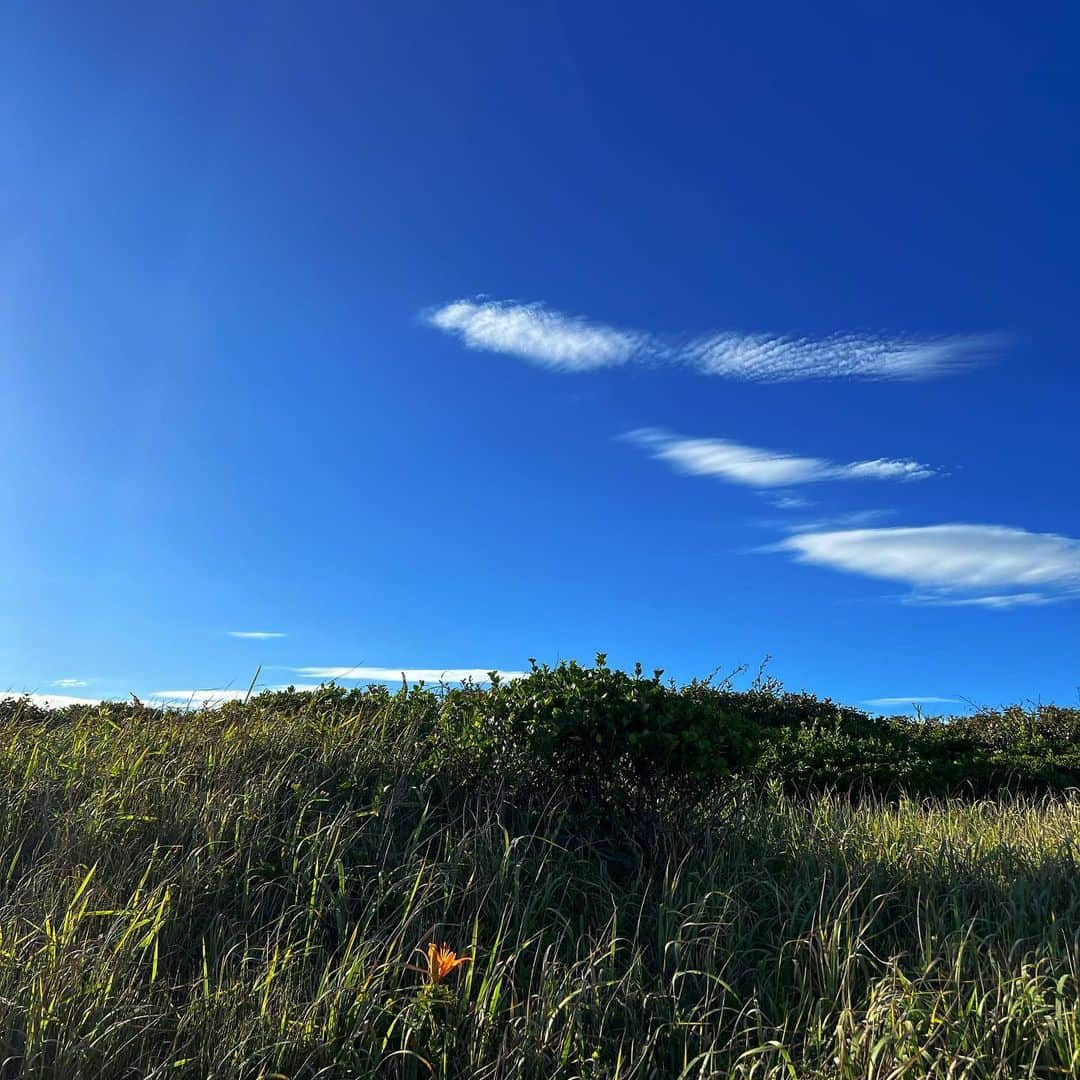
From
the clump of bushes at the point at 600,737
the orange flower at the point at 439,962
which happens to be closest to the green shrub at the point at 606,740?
the clump of bushes at the point at 600,737

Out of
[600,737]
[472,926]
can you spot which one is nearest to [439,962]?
[472,926]

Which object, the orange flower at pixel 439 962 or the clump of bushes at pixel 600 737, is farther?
the clump of bushes at pixel 600 737

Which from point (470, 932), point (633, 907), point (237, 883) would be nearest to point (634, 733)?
point (633, 907)

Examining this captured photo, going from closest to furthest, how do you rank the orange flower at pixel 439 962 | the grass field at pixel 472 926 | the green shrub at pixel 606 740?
1. the grass field at pixel 472 926
2. the orange flower at pixel 439 962
3. the green shrub at pixel 606 740

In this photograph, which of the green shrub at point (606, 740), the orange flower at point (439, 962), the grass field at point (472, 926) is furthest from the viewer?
the green shrub at point (606, 740)

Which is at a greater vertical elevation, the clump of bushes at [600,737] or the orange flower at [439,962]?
the clump of bushes at [600,737]

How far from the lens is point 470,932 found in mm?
5832

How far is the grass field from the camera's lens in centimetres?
463

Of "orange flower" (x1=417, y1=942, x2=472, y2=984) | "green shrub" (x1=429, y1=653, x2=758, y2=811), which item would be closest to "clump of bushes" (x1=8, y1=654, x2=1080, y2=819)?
"green shrub" (x1=429, y1=653, x2=758, y2=811)

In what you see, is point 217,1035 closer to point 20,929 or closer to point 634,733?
point 20,929

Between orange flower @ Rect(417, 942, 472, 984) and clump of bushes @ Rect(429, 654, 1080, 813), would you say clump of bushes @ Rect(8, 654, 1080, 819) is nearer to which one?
clump of bushes @ Rect(429, 654, 1080, 813)

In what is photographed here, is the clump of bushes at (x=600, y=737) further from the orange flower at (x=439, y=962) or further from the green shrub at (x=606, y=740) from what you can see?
the orange flower at (x=439, y=962)

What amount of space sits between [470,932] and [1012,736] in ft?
38.1

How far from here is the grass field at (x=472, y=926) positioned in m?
4.63
